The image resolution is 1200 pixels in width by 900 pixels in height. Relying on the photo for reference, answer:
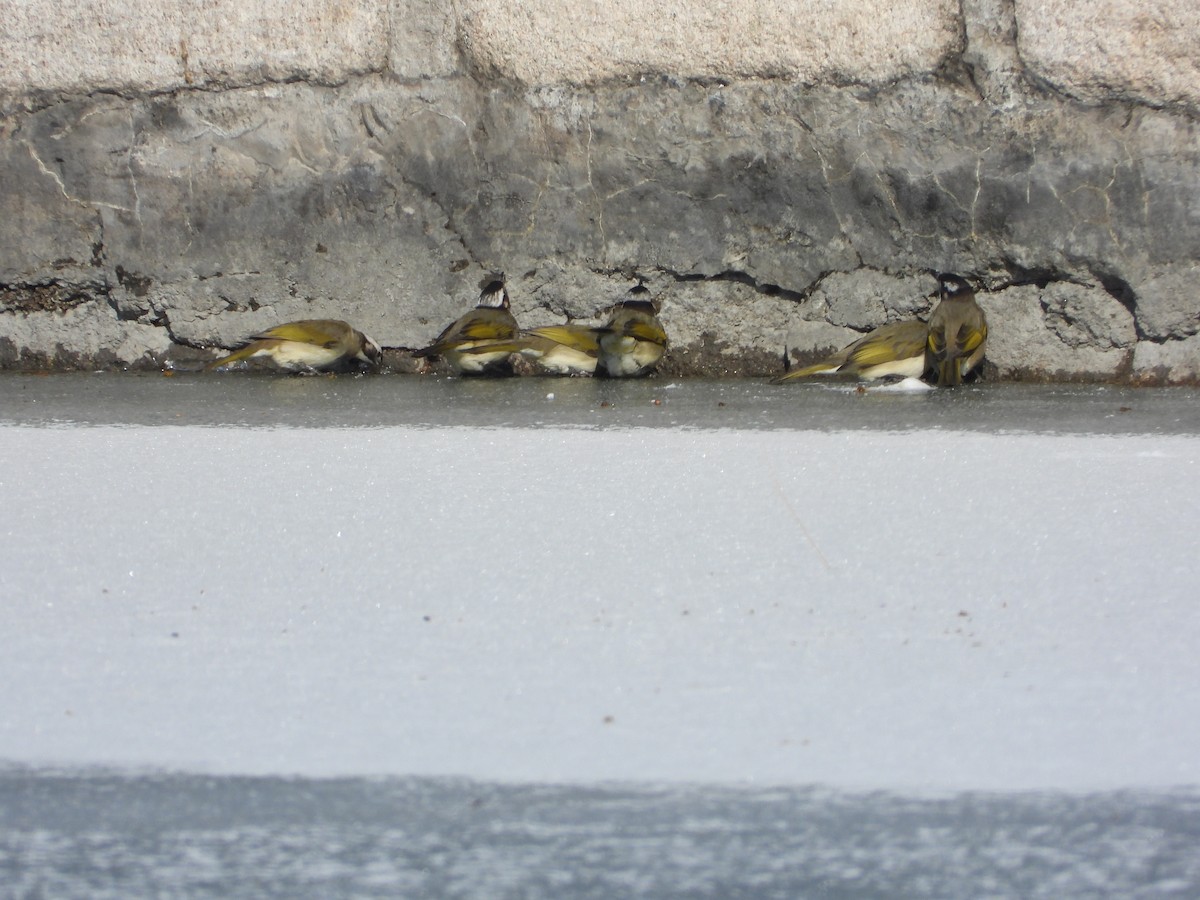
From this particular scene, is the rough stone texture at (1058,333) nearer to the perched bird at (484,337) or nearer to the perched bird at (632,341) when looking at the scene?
the perched bird at (632,341)

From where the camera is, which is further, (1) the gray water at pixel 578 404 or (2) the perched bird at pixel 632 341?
(2) the perched bird at pixel 632 341

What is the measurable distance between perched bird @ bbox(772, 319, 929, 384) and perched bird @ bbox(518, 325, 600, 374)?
65 cm

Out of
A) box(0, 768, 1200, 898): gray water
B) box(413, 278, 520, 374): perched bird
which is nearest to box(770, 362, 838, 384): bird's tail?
box(413, 278, 520, 374): perched bird

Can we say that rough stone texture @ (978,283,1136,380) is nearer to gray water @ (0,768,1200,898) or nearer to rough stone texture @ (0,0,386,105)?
rough stone texture @ (0,0,386,105)

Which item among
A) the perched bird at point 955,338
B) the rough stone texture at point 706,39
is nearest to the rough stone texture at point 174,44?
the rough stone texture at point 706,39

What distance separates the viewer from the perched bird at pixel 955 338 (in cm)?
404

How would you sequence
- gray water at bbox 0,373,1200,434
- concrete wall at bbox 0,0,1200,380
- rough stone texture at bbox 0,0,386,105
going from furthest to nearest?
rough stone texture at bbox 0,0,386,105
concrete wall at bbox 0,0,1200,380
gray water at bbox 0,373,1200,434

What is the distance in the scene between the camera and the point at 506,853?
1.11 meters

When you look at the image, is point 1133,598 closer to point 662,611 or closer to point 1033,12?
point 662,611

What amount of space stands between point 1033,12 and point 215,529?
129 inches

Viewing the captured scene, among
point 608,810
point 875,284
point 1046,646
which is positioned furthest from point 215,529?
point 875,284

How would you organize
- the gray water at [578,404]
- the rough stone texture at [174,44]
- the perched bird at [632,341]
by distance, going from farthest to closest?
the rough stone texture at [174,44], the perched bird at [632,341], the gray water at [578,404]

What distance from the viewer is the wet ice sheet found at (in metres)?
1.29

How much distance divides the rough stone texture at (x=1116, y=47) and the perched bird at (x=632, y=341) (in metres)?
1.50
